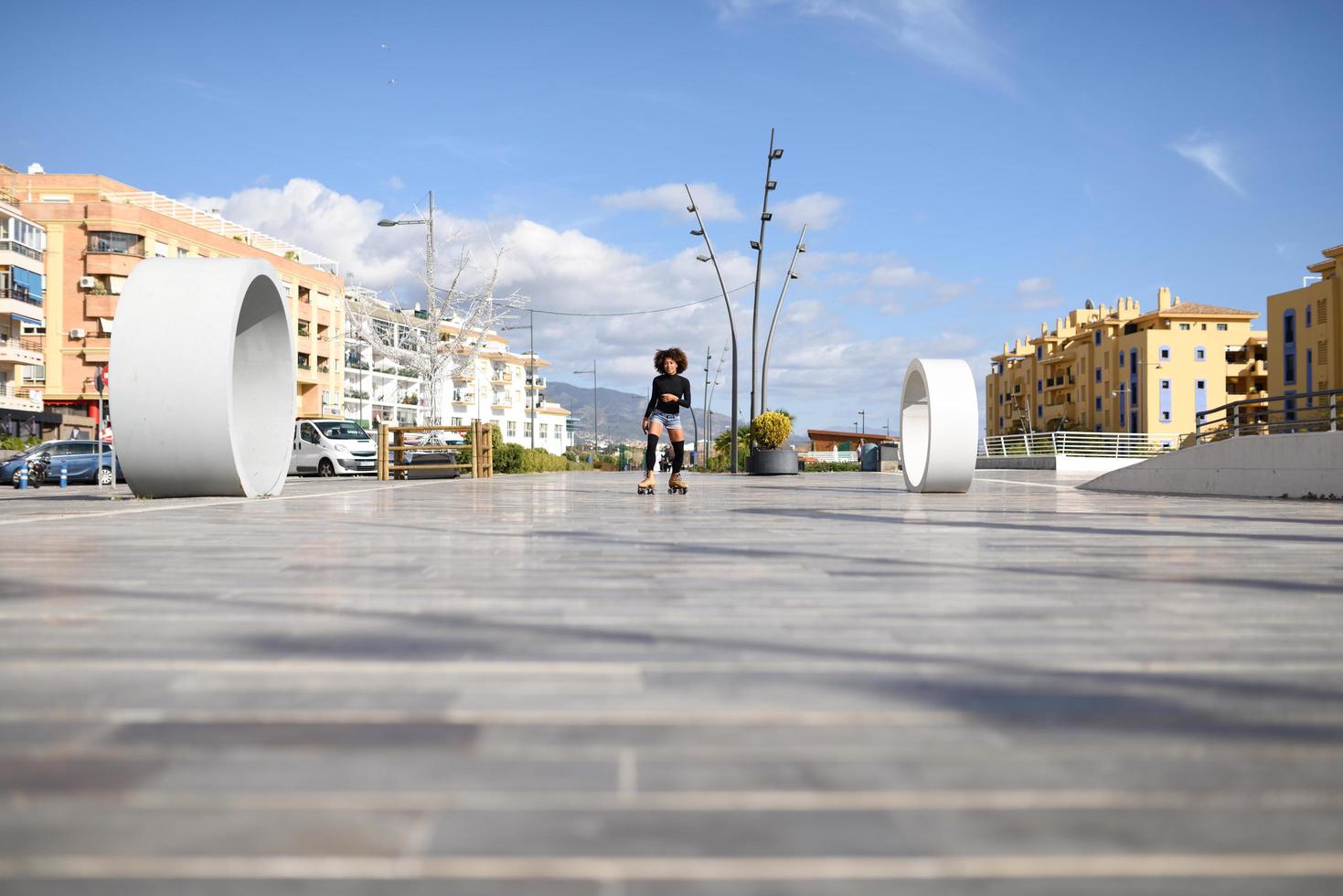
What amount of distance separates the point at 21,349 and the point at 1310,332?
69234 mm

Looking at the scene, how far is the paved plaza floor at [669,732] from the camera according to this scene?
1.47 meters

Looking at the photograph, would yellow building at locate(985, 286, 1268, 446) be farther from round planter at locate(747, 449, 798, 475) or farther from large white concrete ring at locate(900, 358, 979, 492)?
large white concrete ring at locate(900, 358, 979, 492)

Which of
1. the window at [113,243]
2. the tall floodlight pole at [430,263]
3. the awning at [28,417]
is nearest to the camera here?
the tall floodlight pole at [430,263]

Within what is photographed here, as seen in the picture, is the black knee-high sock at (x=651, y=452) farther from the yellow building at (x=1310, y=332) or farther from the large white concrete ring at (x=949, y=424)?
the yellow building at (x=1310, y=332)

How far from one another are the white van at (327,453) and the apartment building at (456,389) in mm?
7068

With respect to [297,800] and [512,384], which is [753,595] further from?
[512,384]

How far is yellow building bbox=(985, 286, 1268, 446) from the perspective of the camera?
280 feet

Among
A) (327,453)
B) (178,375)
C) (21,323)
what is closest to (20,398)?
(21,323)

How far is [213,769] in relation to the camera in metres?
1.84

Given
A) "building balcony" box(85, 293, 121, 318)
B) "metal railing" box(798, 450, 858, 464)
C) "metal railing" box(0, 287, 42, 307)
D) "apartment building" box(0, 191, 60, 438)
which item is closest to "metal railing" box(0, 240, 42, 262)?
"apartment building" box(0, 191, 60, 438)

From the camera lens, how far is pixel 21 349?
159 feet

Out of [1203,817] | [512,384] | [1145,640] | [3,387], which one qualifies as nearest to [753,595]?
[1145,640]

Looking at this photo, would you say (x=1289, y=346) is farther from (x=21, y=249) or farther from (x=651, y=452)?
(x=21, y=249)

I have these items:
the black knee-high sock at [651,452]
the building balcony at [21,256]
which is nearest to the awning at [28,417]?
the building balcony at [21,256]
